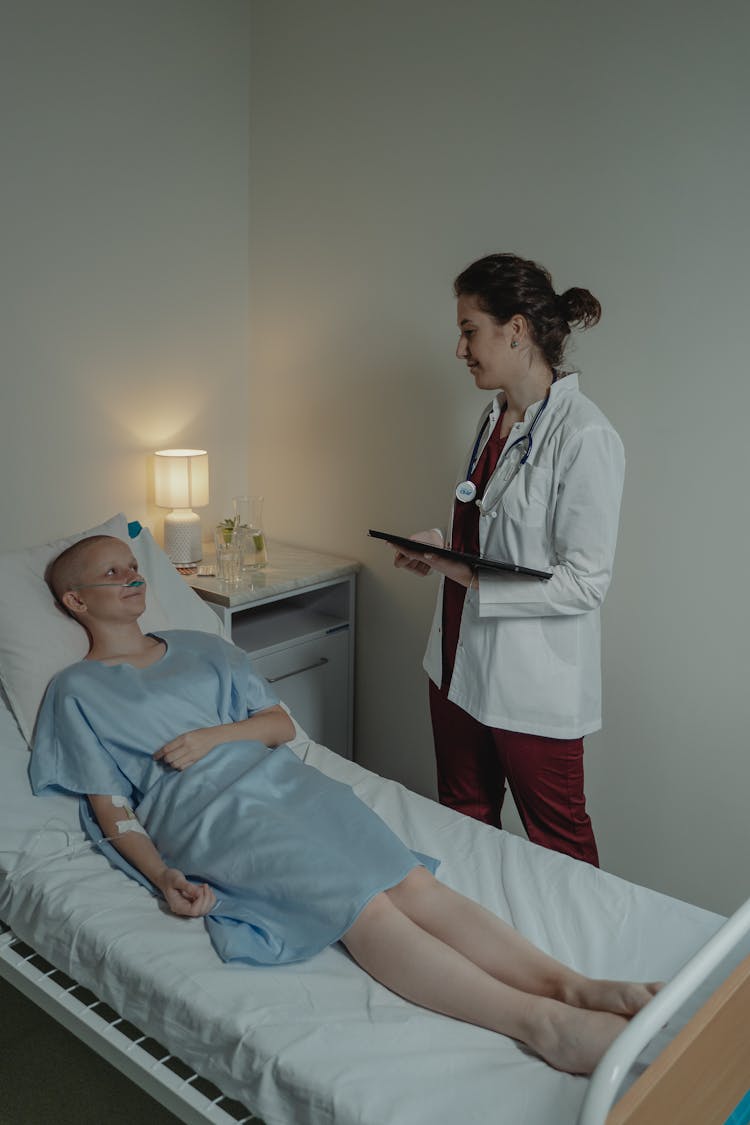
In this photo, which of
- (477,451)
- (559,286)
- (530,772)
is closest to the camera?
(530,772)

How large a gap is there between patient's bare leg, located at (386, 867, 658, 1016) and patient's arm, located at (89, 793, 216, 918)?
32cm

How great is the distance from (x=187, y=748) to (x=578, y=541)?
88 cm

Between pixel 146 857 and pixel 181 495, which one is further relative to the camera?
pixel 181 495

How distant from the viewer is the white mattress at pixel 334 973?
1313 millimetres

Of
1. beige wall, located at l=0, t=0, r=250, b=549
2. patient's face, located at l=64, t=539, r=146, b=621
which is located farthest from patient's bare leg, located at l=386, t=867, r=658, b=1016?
beige wall, located at l=0, t=0, r=250, b=549

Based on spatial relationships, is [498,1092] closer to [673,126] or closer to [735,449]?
[735,449]

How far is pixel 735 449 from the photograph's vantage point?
Answer: 2283mm

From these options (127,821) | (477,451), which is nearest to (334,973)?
(127,821)

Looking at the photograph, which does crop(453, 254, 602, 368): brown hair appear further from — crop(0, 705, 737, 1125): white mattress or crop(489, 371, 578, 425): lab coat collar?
crop(0, 705, 737, 1125): white mattress

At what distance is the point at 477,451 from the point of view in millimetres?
2342

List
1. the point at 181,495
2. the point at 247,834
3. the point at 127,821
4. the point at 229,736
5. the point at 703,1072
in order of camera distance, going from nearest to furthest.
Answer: the point at 703,1072
the point at 247,834
the point at 127,821
the point at 229,736
the point at 181,495

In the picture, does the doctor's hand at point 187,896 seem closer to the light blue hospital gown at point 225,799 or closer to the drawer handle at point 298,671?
the light blue hospital gown at point 225,799

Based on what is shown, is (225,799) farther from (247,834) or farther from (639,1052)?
(639,1052)

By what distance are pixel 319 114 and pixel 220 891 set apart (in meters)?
2.22
